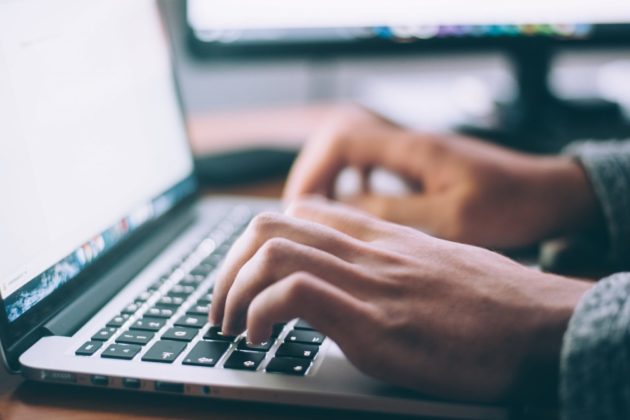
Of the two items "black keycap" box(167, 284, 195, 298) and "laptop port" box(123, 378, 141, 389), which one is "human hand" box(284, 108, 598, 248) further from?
"laptop port" box(123, 378, 141, 389)

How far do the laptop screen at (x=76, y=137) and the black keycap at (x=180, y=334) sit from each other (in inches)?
3.3

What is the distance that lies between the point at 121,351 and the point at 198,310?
2.5 inches

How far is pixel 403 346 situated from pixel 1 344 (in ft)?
0.74

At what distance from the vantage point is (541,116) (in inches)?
36.0

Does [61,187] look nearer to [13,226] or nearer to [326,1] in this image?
[13,226]

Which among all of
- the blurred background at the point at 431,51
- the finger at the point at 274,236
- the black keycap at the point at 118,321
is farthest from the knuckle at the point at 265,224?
the blurred background at the point at 431,51

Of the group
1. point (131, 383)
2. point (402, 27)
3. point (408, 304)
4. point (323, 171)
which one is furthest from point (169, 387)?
point (402, 27)

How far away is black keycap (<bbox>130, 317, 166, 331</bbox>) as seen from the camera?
43cm

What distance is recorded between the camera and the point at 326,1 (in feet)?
2.72

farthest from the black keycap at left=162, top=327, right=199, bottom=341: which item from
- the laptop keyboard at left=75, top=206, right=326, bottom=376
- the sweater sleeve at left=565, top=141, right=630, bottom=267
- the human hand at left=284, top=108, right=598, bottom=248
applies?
the sweater sleeve at left=565, top=141, right=630, bottom=267

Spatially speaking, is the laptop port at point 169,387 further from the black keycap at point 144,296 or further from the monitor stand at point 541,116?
the monitor stand at point 541,116

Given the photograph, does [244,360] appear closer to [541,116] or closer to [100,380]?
[100,380]

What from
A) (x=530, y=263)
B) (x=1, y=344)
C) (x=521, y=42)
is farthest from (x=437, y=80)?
(x=1, y=344)

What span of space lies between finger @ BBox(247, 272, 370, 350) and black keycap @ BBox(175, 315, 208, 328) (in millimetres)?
85
